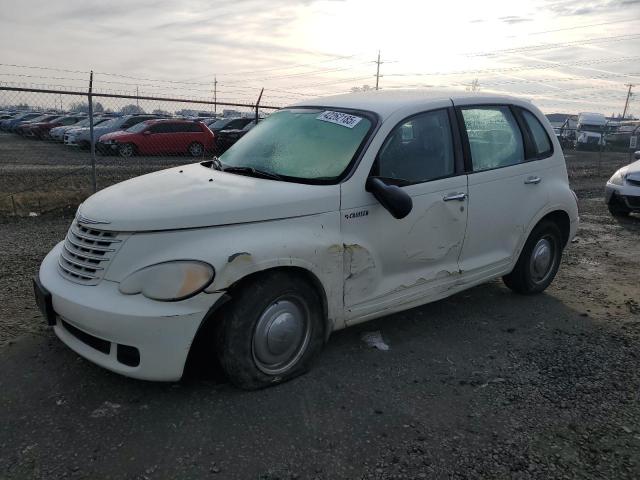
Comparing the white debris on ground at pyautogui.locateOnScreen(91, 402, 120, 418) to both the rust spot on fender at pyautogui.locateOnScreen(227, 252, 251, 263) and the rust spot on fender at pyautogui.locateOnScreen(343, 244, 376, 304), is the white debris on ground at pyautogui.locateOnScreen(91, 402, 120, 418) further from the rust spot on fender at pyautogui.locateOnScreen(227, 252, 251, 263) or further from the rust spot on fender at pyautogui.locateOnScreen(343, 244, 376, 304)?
the rust spot on fender at pyautogui.locateOnScreen(343, 244, 376, 304)

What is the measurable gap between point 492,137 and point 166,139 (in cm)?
1708

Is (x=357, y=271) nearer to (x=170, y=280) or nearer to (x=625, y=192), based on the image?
(x=170, y=280)

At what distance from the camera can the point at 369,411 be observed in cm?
305

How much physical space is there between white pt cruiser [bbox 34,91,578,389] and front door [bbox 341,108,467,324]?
1cm

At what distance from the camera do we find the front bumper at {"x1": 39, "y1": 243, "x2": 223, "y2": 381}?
108 inches

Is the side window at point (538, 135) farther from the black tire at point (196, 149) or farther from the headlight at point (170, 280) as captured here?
the black tire at point (196, 149)

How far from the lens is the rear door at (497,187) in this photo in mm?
4145

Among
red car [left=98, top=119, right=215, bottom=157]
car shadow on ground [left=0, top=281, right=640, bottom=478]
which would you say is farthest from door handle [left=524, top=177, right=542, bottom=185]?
red car [left=98, top=119, right=215, bottom=157]

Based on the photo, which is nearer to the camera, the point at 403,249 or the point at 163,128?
the point at 403,249

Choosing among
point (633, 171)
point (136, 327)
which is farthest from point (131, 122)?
point (136, 327)

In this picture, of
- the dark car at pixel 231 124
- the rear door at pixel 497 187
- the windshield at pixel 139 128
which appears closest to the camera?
the rear door at pixel 497 187

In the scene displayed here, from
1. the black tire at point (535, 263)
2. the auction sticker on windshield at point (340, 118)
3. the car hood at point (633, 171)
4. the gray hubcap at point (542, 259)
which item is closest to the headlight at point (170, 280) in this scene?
the auction sticker on windshield at point (340, 118)

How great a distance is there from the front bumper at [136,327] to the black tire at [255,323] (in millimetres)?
169

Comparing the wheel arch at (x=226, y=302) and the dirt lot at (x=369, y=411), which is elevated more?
the wheel arch at (x=226, y=302)
